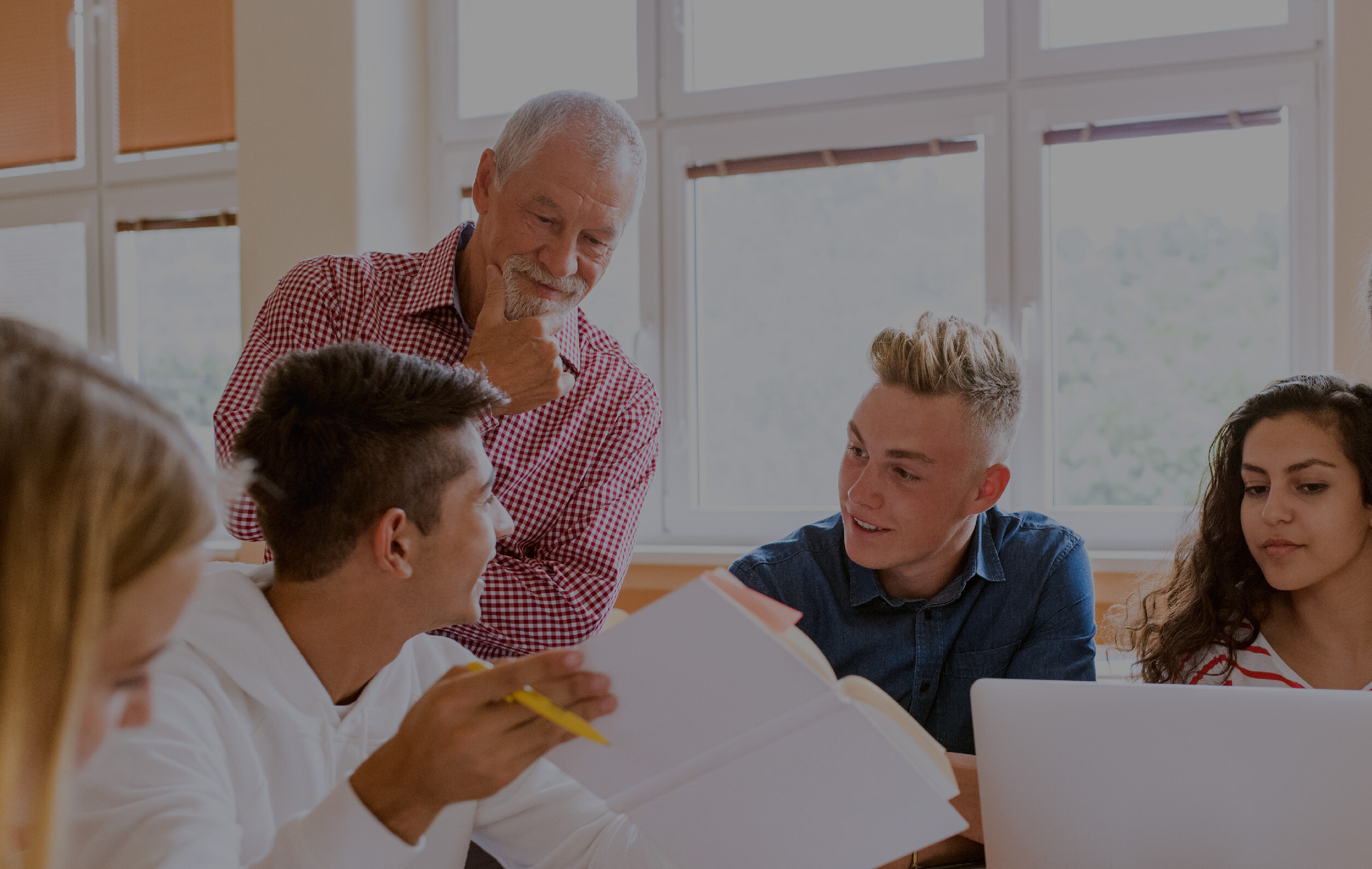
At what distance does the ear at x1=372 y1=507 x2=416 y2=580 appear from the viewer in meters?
1.19

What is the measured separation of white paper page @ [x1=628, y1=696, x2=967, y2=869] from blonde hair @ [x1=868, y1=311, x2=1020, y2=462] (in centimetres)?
85

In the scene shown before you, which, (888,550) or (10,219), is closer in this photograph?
(888,550)

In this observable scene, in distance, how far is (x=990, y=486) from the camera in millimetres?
1680

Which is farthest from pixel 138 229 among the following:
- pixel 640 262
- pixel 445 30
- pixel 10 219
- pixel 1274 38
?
pixel 1274 38

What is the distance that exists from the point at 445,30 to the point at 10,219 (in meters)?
1.75

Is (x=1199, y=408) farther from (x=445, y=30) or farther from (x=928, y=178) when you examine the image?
(x=445, y=30)

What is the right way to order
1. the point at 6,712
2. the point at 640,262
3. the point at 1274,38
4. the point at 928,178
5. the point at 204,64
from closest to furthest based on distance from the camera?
the point at 6,712 → the point at 1274,38 → the point at 928,178 → the point at 640,262 → the point at 204,64

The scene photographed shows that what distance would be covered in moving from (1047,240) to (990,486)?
53.2 inches

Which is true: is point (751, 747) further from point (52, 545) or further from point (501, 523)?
point (501, 523)

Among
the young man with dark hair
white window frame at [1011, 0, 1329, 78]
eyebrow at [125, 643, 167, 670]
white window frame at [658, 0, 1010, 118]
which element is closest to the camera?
eyebrow at [125, 643, 167, 670]

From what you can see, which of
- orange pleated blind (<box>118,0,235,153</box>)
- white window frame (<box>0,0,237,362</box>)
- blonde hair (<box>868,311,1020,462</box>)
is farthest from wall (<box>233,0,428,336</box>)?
blonde hair (<box>868,311,1020,462</box>)

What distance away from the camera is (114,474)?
0.60 metres

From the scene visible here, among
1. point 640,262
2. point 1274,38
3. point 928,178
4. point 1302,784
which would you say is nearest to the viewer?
point 1302,784

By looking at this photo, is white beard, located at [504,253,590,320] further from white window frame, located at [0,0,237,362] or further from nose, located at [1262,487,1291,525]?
white window frame, located at [0,0,237,362]
